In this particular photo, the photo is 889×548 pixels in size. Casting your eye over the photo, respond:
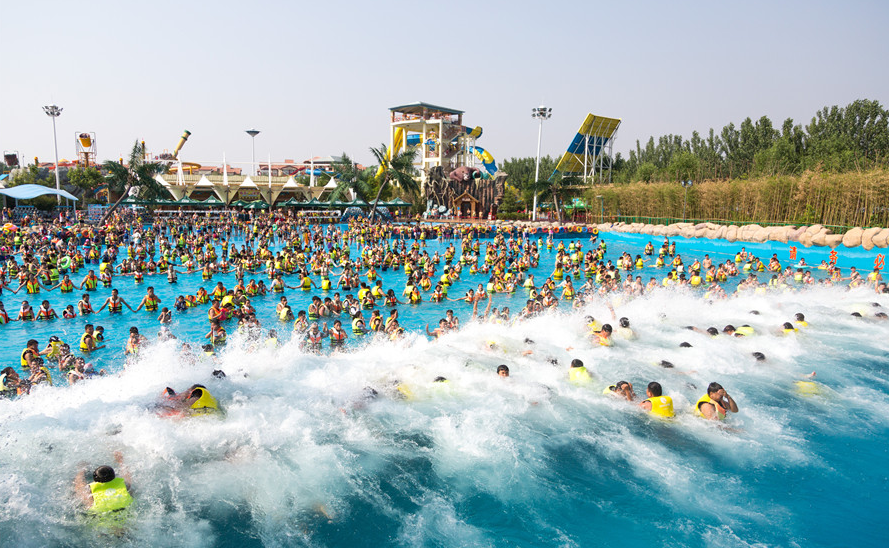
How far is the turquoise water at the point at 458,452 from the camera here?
20.6 ft

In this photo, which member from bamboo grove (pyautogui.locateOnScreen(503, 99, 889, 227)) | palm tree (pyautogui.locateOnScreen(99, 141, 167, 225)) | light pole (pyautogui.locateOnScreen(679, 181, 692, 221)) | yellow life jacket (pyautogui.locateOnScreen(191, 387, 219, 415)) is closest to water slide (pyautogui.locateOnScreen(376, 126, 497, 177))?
bamboo grove (pyautogui.locateOnScreen(503, 99, 889, 227))

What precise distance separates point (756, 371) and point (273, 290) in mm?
13995

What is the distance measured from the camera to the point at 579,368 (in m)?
10.2

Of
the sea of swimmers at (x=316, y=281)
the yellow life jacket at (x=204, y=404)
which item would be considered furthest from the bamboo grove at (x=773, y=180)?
the yellow life jacket at (x=204, y=404)

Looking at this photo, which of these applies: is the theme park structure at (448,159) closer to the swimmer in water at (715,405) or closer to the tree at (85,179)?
the tree at (85,179)

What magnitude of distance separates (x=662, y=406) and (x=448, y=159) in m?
55.8

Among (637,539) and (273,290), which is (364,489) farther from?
(273,290)

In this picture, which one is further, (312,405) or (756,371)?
(756,371)

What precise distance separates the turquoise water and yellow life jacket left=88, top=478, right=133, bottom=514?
0.72ft

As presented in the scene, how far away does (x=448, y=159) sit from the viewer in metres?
62.5

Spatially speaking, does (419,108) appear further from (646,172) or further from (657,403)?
(657,403)

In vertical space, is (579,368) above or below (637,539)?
above

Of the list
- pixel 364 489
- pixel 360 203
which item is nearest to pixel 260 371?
pixel 364 489

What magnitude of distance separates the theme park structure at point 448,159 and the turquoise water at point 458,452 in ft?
130
